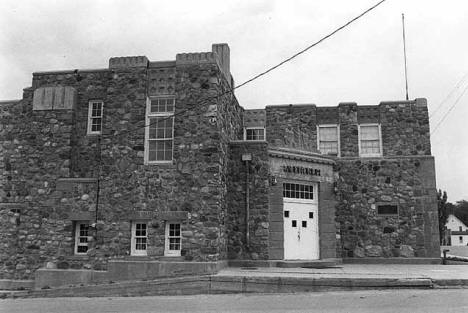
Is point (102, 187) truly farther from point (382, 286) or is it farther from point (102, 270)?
point (382, 286)

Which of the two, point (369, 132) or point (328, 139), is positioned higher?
point (369, 132)

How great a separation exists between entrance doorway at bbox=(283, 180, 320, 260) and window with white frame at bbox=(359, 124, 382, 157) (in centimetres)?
584

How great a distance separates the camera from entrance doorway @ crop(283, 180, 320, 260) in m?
20.6

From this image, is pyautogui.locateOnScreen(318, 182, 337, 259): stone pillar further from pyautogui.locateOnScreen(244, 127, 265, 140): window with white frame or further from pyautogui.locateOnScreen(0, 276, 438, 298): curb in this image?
pyautogui.locateOnScreen(0, 276, 438, 298): curb

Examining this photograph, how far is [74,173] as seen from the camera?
21062 millimetres

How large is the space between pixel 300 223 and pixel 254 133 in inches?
264

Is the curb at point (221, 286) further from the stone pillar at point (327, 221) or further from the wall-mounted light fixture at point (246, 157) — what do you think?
the stone pillar at point (327, 221)

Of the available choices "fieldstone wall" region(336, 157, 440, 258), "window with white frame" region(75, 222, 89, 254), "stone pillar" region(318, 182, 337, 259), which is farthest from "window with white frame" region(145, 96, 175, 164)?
"fieldstone wall" region(336, 157, 440, 258)

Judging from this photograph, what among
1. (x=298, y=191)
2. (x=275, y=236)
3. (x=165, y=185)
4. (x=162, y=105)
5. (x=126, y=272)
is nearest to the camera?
(x=126, y=272)

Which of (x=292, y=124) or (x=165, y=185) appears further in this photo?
(x=292, y=124)

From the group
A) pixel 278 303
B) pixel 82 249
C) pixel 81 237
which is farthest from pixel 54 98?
pixel 278 303

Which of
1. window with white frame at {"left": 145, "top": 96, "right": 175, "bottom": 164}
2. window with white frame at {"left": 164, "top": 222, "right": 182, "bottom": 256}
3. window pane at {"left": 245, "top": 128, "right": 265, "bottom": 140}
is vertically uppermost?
window pane at {"left": 245, "top": 128, "right": 265, "bottom": 140}

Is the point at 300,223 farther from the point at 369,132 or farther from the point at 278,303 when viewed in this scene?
the point at 278,303

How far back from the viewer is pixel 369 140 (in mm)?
26328
